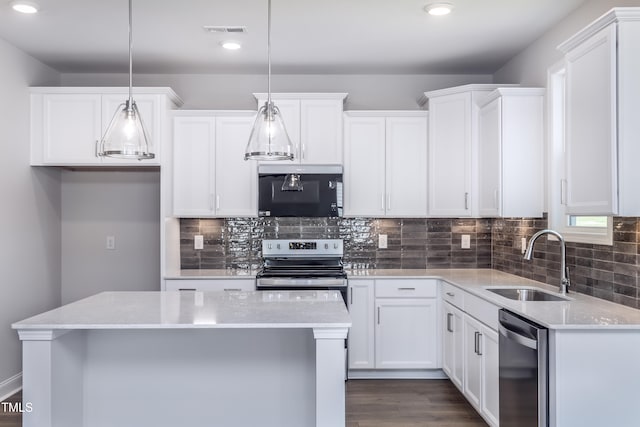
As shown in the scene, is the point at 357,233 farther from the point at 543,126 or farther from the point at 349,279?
the point at 543,126

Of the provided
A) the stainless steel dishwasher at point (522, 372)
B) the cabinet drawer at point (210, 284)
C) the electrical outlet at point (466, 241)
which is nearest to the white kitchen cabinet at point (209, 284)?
the cabinet drawer at point (210, 284)

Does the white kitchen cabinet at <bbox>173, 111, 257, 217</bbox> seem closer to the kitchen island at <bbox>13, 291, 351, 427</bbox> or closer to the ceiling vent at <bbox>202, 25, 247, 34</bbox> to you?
the ceiling vent at <bbox>202, 25, 247, 34</bbox>

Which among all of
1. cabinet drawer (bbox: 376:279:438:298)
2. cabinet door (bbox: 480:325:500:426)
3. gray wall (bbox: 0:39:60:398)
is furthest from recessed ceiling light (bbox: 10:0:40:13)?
cabinet door (bbox: 480:325:500:426)

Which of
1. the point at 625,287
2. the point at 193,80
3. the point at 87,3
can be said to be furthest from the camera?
the point at 193,80

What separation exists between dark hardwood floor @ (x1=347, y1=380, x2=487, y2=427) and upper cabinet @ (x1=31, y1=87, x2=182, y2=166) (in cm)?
243

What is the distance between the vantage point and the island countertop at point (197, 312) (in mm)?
1993

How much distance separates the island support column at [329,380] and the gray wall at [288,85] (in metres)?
2.86

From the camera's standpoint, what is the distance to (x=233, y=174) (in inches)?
162

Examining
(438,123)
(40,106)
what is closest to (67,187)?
(40,106)

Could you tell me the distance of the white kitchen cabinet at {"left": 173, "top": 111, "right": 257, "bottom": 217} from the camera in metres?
4.12

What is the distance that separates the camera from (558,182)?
3.21m

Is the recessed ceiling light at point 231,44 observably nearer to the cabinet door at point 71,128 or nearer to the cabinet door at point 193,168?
the cabinet door at point 193,168

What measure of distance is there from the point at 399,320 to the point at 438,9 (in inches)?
89.9

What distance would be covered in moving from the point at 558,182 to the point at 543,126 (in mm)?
430
